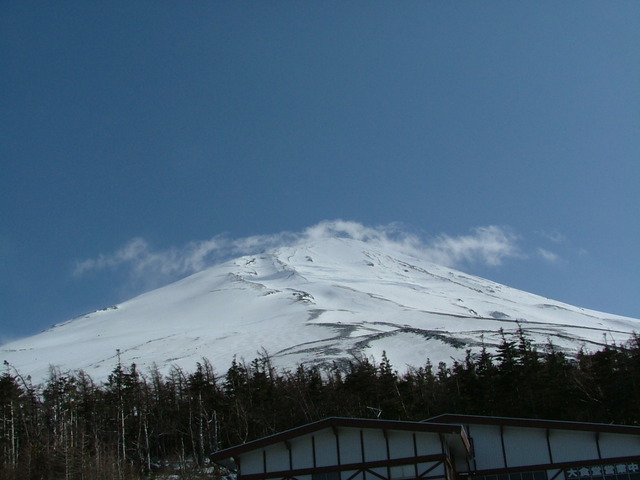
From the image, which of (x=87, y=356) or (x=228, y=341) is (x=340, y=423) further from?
(x=87, y=356)

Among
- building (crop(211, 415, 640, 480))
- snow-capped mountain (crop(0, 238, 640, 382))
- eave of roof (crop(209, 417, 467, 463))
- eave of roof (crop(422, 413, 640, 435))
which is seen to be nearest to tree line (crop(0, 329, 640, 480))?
eave of roof (crop(209, 417, 467, 463))

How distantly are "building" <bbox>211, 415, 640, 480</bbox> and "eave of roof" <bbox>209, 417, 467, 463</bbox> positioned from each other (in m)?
0.03

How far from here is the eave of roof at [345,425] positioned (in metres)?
19.6

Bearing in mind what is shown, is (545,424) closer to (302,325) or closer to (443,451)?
(443,451)

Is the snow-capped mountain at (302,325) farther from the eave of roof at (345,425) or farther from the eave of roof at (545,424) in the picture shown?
the eave of roof at (345,425)

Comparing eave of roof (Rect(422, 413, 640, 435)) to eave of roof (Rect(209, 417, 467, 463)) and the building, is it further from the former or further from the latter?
eave of roof (Rect(209, 417, 467, 463))

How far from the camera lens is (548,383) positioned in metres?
38.8

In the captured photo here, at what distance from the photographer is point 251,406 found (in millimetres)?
48781

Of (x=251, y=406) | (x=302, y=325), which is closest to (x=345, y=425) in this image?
(x=251, y=406)

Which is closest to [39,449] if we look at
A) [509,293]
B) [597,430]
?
[597,430]

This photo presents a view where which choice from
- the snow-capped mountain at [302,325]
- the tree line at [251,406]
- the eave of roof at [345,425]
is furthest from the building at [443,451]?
the snow-capped mountain at [302,325]

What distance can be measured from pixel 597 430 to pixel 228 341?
83410 millimetres

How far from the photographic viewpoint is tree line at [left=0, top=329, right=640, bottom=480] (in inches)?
1508

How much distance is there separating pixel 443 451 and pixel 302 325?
88671 mm
